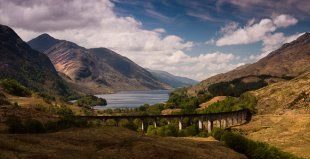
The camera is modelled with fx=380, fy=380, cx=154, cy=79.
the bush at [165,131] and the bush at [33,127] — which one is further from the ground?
the bush at [33,127]

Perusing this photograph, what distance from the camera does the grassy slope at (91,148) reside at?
60.6 meters

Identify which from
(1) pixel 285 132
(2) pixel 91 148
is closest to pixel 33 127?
(2) pixel 91 148

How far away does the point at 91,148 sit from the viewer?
7031cm

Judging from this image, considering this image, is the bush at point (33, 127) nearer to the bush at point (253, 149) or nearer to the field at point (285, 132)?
the bush at point (253, 149)

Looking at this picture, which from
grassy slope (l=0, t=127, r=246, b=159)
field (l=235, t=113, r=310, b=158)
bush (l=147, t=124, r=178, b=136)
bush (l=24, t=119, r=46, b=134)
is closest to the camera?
grassy slope (l=0, t=127, r=246, b=159)

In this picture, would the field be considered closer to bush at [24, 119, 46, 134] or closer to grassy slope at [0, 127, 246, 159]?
grassy slope at [0, 127, 246, 159]

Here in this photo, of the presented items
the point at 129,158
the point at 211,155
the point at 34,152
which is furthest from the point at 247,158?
the point at 34,152

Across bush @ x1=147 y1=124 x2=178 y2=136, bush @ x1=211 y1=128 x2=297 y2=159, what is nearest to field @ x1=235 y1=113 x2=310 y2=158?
bush @ x1=211 y1=128 x2=297 y2=159

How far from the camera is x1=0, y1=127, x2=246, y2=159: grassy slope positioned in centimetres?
6062

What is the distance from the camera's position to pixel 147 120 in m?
172

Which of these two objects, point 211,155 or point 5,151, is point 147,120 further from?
point 5,151

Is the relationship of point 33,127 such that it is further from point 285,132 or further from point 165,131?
point 285,132

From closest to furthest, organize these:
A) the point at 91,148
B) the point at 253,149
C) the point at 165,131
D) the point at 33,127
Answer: the point at 91,148
the point at 33,127
the point at 253,149
the point at 165,131

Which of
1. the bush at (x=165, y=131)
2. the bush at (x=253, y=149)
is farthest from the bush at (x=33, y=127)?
the bush at (x=165, y=131)
